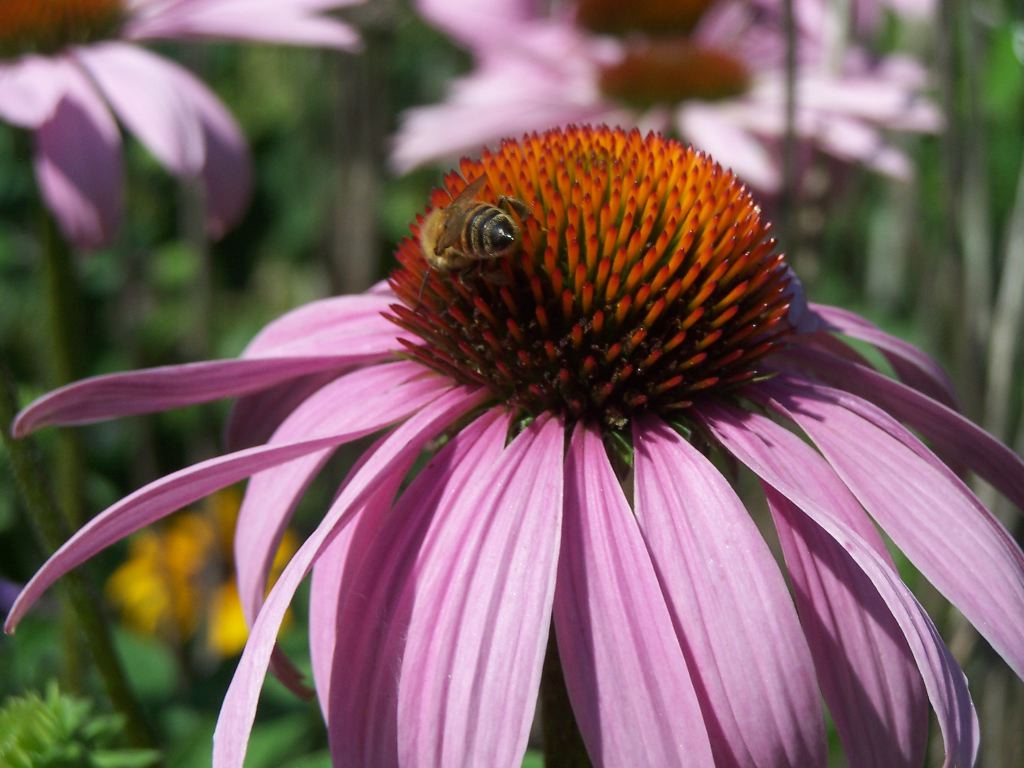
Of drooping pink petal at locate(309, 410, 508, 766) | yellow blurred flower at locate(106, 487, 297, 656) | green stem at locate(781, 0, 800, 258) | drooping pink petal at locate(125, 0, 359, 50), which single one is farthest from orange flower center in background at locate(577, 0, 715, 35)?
drooping pink petal at locate(309, 410, 508, 766)

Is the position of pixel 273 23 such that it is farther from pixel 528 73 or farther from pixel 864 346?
pixel 864 346

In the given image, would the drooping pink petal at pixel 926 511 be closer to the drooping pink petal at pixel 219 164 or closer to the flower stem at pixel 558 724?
the flower stem at pixel 558 724

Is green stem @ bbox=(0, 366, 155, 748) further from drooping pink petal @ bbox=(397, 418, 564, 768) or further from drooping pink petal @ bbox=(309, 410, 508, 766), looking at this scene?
drooping pink petal @ bbox=(397, 418, 564, 768)

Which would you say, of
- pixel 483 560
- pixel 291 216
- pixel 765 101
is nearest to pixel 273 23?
pixel 765 101

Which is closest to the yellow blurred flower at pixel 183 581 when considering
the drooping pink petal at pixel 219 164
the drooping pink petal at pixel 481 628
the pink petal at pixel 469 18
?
the drooping pink petal at pixel 219 164

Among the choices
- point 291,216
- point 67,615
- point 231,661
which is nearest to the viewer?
point 67,615

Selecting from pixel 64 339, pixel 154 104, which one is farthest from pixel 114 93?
pixel 64 339

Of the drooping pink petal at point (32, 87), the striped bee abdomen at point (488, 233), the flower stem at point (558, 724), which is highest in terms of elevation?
Answer: the drooping pink petal at point (32, 87)

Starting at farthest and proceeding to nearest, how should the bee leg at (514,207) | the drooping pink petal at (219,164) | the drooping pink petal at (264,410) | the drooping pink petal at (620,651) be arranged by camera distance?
1. the drooping pink petal at (219,164)
2. the drooping pink petal at (264,410)
3. the bee leg at (514,207)
4. the drooping pink petal at (620,651)
